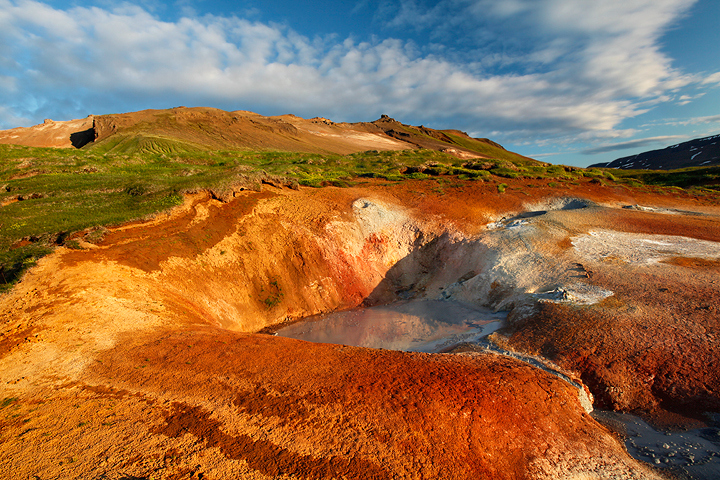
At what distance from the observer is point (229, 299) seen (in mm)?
12578

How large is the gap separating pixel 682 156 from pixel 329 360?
416ft

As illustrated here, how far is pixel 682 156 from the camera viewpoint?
302 ft

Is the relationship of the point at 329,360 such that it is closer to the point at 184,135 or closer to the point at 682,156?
the point at 184,135

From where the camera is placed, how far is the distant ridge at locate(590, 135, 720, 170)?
275ft

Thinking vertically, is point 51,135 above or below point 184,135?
above

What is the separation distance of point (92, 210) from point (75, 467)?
13.3m

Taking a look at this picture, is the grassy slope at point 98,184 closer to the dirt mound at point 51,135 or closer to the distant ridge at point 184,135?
the distant ridge at point 184,135

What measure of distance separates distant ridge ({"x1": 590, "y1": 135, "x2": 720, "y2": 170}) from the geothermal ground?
97412 mm

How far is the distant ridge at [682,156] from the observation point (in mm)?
83750

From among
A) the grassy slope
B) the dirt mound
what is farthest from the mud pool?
the dirt mound

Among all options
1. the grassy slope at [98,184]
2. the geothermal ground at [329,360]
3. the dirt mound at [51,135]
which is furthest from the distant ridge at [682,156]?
the dirt mound at [51,135]

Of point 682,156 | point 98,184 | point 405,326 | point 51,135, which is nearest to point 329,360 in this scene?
point 405,326

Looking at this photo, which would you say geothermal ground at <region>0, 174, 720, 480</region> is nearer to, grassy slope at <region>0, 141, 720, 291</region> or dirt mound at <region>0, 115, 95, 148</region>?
grassy slope at <region>0, 141, 720, 291</region>

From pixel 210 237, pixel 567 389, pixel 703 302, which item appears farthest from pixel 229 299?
pixel 703 302
